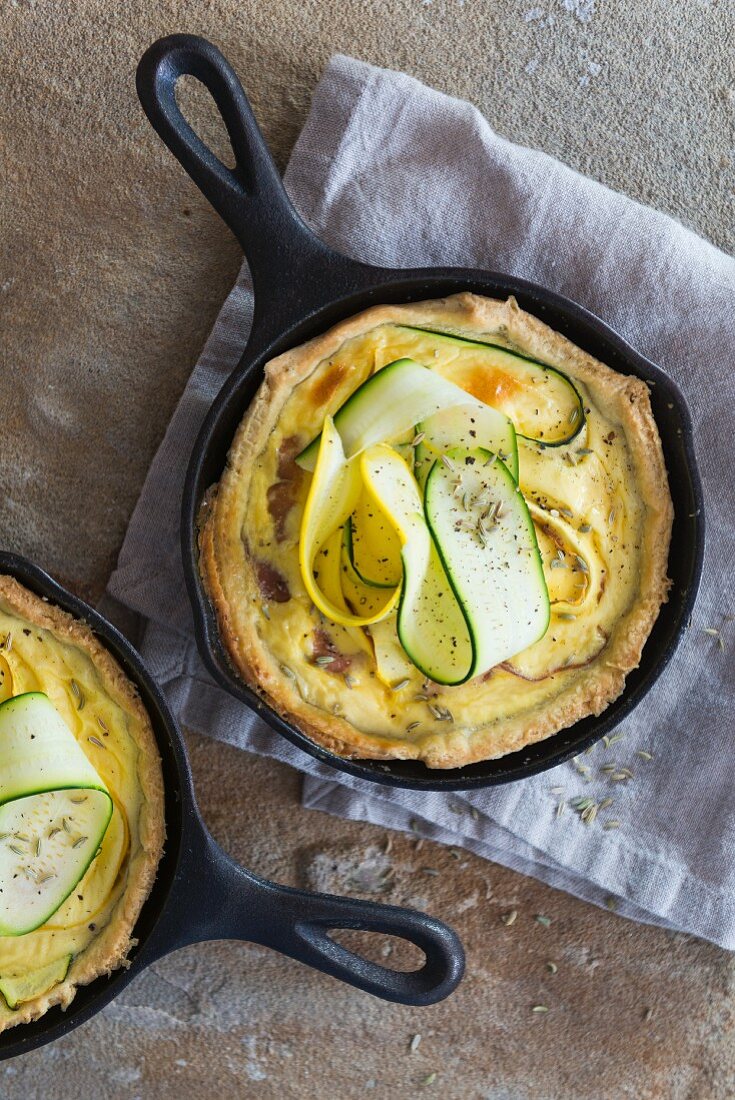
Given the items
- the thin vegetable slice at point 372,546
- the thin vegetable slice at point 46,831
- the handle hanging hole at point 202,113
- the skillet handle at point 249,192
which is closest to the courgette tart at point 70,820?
the thin vegetable slice at point 46,831

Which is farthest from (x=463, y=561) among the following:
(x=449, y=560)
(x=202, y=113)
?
(x=202, y=113)

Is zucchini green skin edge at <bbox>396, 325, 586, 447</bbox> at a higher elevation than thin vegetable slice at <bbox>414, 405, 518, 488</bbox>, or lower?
higher

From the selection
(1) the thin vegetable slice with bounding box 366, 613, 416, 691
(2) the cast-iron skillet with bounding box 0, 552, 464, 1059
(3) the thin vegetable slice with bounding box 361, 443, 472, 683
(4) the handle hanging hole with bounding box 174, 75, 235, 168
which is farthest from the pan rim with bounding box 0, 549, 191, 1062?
(4) the handle hanging hole with bounding box 174, 75, 235, 168

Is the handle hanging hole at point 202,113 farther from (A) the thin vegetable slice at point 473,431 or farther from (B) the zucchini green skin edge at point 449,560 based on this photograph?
(B) the zucchini green skin edge at point 449,560

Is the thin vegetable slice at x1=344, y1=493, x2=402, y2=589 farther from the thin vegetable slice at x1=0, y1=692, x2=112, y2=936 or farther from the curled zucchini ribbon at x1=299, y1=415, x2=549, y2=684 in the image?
the thin vegetable slice at x1=0, y1=692, x2=112, y2=936

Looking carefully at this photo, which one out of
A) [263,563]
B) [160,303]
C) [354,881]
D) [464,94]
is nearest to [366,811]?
[354,881]

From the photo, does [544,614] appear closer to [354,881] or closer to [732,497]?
[732,497]

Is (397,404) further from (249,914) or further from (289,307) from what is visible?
(249,914)
